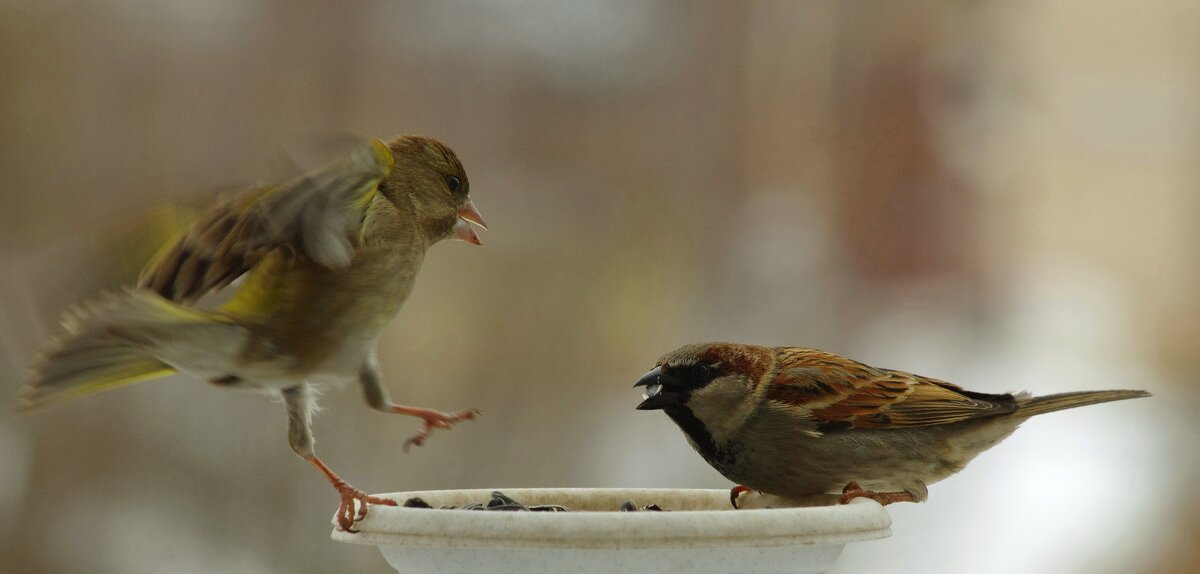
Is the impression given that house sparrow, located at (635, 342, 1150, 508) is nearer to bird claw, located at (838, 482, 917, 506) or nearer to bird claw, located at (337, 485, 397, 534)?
bird claw, located at (838, 482, 917, 506)

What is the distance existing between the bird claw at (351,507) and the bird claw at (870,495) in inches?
21.6

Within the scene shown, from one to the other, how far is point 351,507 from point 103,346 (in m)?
0.29

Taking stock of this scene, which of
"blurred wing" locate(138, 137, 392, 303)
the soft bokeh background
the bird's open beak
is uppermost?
"blurred wing" locate(138, 137, 392, 303)

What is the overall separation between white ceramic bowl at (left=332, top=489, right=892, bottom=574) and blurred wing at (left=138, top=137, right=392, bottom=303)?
0.28m

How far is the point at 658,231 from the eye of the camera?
2.35 metres

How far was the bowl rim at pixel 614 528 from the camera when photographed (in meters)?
0.89

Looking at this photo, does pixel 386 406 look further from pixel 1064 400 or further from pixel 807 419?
pixel 1064 400

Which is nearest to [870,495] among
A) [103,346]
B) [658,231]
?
[103,346]

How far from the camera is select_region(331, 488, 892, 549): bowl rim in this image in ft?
2.93

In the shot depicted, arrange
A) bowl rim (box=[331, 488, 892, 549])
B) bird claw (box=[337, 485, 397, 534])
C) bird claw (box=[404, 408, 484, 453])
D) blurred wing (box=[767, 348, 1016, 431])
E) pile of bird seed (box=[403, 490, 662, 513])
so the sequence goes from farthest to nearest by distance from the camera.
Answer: blurred wing (box=[767, 348, 1016, 431]), bird claw (box=[404, 408, 484, 453]), pile of bird seed (box=[403, 490, 662, 513]), bird claw (box=[337, 485, 397, 534]), bowl rim (box=[331, 488, 892, 549])

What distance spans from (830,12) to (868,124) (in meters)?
0.26

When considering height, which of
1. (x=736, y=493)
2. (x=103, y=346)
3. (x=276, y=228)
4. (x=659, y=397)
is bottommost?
(x=736, y=493)

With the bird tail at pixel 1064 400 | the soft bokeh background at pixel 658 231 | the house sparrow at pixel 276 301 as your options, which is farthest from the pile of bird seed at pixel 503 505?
the soft bokeh background at pixel 658 231

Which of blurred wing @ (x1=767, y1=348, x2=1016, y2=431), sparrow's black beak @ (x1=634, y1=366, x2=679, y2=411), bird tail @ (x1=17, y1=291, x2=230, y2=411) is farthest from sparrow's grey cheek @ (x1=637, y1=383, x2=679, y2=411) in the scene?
bird tail @ (x1=17, y1=291, x2=230, y2=411)
